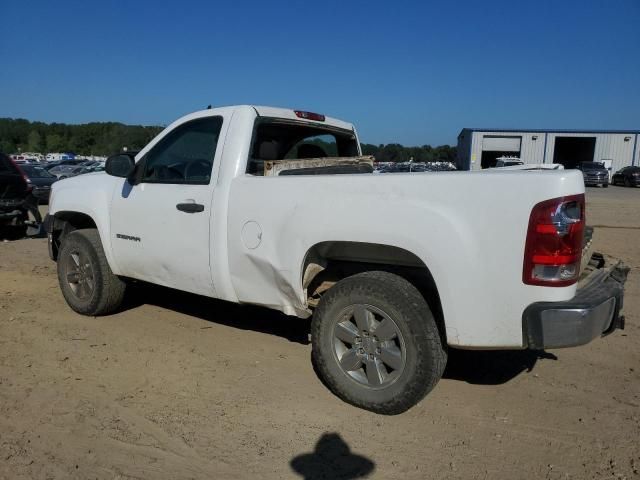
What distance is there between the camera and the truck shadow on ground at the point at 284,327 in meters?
3.97

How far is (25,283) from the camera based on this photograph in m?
6.59

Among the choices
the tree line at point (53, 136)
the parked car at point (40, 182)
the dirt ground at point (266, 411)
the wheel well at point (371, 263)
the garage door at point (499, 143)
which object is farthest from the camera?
the tree line at point (53, 136)

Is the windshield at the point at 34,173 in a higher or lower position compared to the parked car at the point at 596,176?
higher

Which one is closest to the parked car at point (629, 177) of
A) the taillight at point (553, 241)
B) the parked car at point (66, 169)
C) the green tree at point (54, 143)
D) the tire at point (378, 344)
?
the parked car at point (66, 169)

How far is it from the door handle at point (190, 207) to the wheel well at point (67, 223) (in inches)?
67.3

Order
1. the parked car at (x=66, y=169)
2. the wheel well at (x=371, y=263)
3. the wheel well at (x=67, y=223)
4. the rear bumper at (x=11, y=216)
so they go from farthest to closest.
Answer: the parked car at (x=66, y=169), the rear bumper at (x=11, y=216), the wheel well at (x=67, y=223), the wheel well at (x=371, y=263)

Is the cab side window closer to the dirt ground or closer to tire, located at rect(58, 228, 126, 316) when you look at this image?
tire, located at rect(58, 228, 126, 316)

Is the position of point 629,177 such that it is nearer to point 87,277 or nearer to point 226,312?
point 226,312

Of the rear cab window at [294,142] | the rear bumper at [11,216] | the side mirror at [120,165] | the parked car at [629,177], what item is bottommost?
the parked car at [629,177]

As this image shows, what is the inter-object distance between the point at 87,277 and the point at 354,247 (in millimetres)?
2981

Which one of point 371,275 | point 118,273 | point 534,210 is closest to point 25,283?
point 118,273

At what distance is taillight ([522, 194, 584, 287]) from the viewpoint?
257 centimetres

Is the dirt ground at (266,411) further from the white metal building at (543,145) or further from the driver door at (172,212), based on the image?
the white metal building at (543,145)

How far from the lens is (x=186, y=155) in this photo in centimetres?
425
